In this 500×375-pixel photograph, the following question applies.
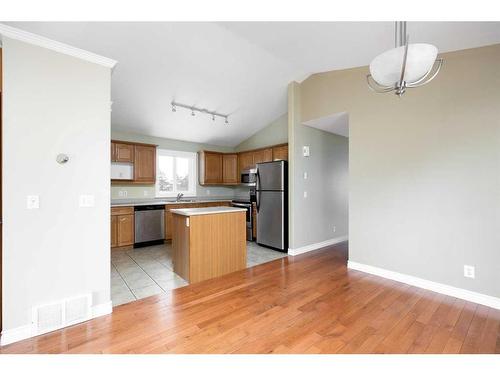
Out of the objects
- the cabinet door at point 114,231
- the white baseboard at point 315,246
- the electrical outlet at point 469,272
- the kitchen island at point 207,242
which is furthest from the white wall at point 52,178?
the electrical outlet at point 469,272

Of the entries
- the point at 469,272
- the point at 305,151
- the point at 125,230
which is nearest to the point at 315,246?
the point at 305,151

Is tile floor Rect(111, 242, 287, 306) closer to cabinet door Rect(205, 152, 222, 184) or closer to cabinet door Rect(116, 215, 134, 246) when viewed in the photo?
cabinet door Rect(116, 215, 134, 246)

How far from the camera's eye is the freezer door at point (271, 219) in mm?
4098

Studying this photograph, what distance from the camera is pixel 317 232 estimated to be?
4293 millimetres

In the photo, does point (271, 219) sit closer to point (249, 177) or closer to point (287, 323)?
point (249, 177)

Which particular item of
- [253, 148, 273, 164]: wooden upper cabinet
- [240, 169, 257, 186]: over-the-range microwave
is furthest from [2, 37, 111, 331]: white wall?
[253, 148, 273, 164]: wooden upper cabinet

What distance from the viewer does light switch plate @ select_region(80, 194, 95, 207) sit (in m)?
1.96

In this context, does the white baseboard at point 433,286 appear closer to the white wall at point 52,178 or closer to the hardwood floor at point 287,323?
the hardwood floor at point 287,323

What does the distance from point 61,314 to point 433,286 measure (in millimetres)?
3763

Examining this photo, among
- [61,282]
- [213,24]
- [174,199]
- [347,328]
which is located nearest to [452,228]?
[347,328]

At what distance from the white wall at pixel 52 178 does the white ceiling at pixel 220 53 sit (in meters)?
0.80

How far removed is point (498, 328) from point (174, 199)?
18.2ft

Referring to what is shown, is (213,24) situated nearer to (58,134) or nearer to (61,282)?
(58,134)

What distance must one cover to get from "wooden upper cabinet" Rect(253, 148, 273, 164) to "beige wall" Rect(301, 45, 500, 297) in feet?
6.46
